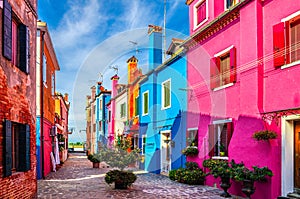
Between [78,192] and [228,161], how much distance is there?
5.56 m

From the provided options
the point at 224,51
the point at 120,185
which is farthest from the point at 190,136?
the point at 224,51

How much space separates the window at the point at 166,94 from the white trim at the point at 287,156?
8846mm

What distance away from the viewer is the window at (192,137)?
546 inches

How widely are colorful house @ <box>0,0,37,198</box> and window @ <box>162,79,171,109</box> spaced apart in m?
8.98

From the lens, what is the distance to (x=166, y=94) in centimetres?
1772

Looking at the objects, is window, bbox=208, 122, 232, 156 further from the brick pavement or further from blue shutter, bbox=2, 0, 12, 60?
blue shutter, bbox=2, 0, 12, 60

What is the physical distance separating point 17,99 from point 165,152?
11.2 metres

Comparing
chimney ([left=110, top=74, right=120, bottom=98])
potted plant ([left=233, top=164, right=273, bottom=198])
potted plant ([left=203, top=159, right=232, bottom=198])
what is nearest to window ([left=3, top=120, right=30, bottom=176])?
potted plant ([left=203, top=159, right=232, bottom=198])

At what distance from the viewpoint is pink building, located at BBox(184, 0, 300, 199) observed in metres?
8.67

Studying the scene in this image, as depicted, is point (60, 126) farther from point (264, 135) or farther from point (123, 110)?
point (264, 135)

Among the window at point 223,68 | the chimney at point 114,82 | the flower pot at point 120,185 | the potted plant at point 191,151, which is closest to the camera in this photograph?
the window at point 223,68

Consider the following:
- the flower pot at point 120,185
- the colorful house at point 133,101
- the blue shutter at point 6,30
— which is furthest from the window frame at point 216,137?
the colorful house at point 133,101

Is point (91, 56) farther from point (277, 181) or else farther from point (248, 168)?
point (277, 181)

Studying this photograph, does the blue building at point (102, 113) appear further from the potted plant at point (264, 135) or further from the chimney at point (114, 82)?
the potted plant at point (264, 135)
